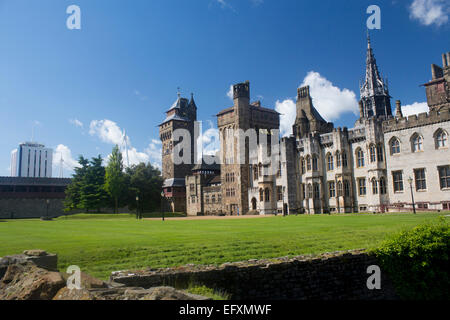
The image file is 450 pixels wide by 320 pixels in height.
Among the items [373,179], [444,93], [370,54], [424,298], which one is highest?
[370,54]

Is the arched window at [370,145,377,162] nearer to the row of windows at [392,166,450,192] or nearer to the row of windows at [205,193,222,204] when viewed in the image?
the row of windows at [392,166,450,192]

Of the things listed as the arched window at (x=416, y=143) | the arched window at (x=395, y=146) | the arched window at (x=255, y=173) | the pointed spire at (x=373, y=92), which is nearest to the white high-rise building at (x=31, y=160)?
the arched window at (x=255, y=173)

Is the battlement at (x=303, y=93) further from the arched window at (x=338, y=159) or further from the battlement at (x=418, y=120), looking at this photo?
the battlement at (x=418, y=120)

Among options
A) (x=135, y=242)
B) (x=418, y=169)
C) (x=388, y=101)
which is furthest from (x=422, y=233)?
(x=388, y=101)

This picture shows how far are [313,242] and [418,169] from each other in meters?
28.1

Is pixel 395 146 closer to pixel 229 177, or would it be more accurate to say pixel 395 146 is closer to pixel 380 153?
pixel 380 153

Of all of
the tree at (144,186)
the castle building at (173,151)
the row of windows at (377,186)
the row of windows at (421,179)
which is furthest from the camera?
the castle building at (173,151)

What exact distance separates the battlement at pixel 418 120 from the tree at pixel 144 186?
46711 millimetres

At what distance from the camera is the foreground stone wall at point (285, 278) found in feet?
31.1

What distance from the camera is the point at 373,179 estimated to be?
41.6 m

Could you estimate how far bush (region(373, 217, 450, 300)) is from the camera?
13.2 metres

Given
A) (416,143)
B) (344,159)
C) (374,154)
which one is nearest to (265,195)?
(344,159)
